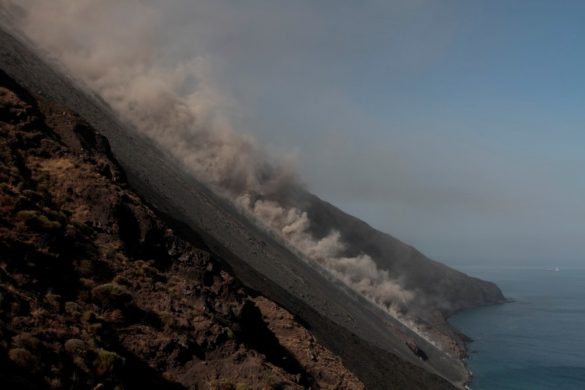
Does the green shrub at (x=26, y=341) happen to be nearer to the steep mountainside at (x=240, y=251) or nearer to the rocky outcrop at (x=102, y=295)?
the rocky outcrop at (x=102, y=295)

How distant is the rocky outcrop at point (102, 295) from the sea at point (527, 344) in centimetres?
4465

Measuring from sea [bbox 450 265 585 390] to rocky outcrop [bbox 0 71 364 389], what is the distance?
4465 centimetres

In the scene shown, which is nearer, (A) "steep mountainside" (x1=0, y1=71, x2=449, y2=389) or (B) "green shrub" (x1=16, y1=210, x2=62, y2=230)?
(A) "steep mountainside" (x1=0, y1=71, x2=449, y2=389)

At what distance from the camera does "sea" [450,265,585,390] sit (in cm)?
6010

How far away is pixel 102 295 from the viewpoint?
1339cm

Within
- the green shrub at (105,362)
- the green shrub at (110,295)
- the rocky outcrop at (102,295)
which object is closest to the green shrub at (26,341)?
the rocky outcrop at (102,295)

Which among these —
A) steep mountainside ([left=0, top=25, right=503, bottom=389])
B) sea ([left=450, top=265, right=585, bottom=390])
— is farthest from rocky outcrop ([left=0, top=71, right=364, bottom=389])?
sea ([left=450, top=265, right=585, bottom=390])

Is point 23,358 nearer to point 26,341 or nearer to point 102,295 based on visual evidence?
point 26,341

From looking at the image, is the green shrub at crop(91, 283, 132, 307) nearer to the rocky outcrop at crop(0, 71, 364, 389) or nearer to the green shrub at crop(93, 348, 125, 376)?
the rocky outcrop at crop(0, 71, 364, 389)

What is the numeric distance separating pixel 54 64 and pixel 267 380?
147ft

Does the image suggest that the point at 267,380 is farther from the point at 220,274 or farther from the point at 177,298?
the point at 220,274

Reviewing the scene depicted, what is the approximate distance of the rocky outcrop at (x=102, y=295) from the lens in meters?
10.3

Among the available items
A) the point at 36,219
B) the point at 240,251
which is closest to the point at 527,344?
the point at 240,251

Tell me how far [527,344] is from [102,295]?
3259 inches
